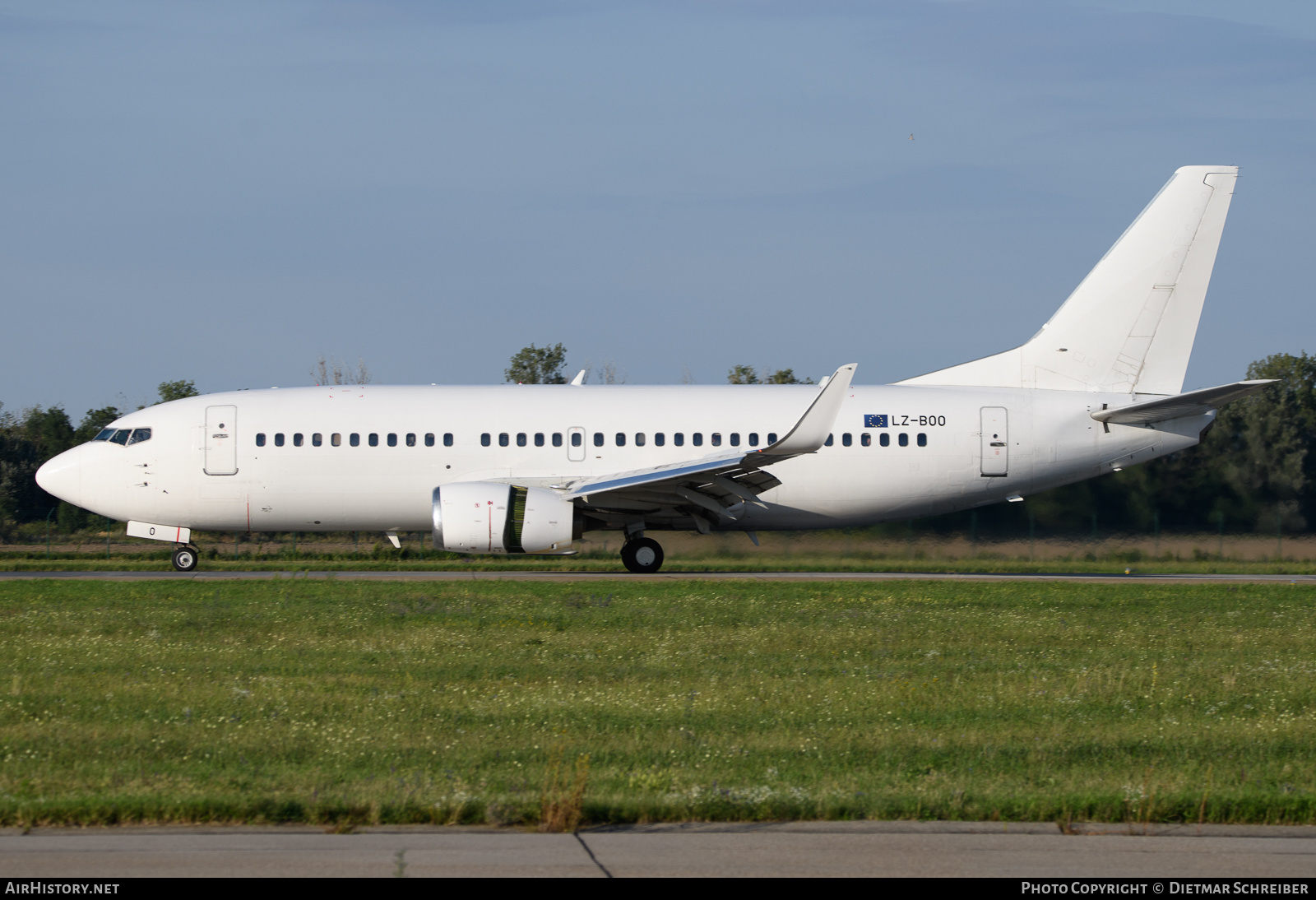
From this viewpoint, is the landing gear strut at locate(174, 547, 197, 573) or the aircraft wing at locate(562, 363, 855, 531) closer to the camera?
the aircraft wing at locate(562, 363, 855, 531)

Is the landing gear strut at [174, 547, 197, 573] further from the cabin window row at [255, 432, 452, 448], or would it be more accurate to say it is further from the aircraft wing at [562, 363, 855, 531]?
the aircraft wing at [562, 363, 855, 531]

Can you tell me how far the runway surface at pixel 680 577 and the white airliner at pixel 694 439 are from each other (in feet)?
2.91

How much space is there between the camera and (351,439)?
25.1 meters

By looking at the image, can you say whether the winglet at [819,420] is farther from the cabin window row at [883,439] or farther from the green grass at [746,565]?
the green grass at [746,565]

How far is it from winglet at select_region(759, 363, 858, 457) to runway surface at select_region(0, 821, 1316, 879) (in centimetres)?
1495

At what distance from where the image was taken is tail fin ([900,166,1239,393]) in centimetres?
2605

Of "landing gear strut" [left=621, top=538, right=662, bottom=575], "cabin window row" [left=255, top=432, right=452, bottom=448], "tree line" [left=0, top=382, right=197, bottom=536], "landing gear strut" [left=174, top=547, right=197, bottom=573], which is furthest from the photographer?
"tree line" [left=0, top=382, right=197, bottom=536]

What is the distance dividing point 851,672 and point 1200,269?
57.2ft

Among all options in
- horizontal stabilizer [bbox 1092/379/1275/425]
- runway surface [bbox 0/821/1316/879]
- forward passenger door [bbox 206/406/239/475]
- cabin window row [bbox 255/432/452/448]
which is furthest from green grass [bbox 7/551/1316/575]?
runway surface [bbox 0/821/1316/879]

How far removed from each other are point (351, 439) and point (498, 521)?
13.2ft

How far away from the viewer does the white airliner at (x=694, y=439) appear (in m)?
25.1

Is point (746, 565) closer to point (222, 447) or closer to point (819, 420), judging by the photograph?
point (819, 420)
